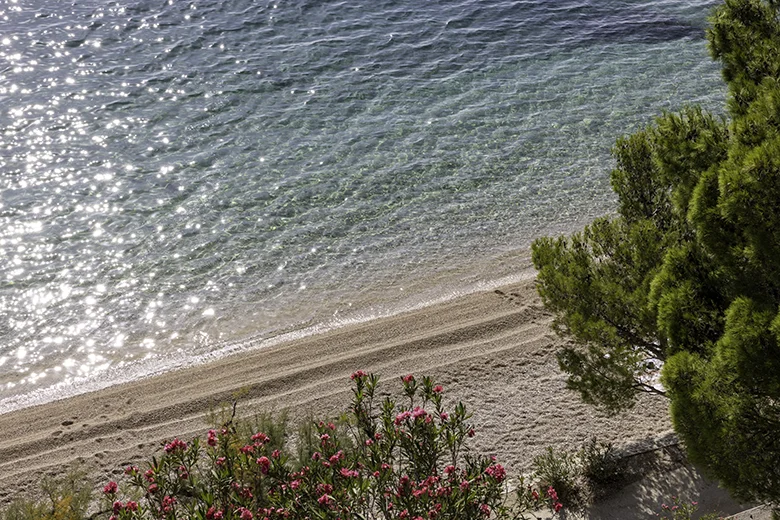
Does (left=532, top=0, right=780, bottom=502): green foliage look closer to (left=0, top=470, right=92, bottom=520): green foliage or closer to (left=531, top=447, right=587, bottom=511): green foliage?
(left=531, top=447, right=587, bottom=511): green foliage

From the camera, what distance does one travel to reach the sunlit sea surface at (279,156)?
13.2 meters

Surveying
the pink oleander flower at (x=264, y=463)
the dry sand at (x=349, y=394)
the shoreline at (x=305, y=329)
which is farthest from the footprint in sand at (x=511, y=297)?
the pink oleander flower at (x=264, y=463)

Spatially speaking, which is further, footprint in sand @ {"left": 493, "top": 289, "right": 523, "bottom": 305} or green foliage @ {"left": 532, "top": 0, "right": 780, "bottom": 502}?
footprint in sand @ {"left": 493, "top": 289, "right": 523, "bottom": 305}

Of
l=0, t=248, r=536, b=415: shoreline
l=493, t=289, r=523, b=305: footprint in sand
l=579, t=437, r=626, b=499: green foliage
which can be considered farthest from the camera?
l=493, t=289, r=523, b=305: footprint in sand

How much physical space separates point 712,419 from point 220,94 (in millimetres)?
15705

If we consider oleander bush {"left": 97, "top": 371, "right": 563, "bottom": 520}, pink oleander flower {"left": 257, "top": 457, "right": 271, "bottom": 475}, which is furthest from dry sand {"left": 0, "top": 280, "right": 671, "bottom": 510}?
pink oleander flower {"left": 257, "top": 457, "right": 271, "bottom": 475}

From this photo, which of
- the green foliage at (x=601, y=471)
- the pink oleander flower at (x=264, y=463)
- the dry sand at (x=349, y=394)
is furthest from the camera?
the dry sand at (x=349, y=394)

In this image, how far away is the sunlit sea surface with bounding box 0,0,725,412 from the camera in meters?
13.2

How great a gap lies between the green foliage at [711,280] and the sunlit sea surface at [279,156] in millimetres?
5256

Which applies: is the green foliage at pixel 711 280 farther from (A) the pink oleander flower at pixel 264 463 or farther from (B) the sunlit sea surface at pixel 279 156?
(B) the sunlit sea surface at pixel 279 156

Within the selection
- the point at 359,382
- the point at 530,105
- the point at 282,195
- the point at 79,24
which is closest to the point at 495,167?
the point at 530,105

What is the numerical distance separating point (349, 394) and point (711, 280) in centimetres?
544

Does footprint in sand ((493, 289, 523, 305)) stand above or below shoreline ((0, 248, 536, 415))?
below

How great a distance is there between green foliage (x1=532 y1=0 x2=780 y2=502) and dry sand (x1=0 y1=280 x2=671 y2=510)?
142 cm
